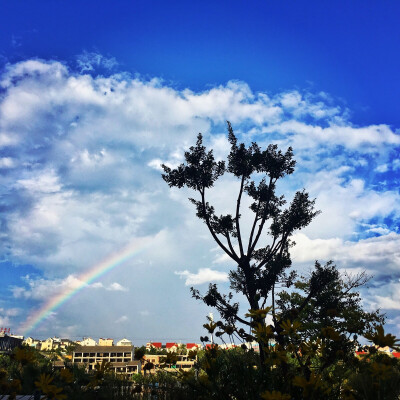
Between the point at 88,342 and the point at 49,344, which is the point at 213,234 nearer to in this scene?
the point at 88,342

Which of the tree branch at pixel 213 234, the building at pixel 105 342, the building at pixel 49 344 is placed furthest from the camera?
the building at pixel 49 344

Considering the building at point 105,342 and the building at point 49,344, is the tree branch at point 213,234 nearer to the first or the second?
the building at point 105,342

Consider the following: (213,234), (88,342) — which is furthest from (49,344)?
(213,234)

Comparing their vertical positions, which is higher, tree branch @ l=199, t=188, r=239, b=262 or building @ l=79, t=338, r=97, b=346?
building @ l=79, t=338, r=97, b=346

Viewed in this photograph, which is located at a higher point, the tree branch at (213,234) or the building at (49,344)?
the building at (49,344)

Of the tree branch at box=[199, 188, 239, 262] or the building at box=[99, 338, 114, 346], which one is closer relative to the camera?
the tree branch at box=[199, 188, 239, 262]

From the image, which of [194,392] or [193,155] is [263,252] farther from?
[194,392]

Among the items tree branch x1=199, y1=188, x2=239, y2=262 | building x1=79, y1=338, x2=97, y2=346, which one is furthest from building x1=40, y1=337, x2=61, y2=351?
tree branch x1=199, y1=188, x2=239, y2=262

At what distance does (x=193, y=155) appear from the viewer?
12250mm

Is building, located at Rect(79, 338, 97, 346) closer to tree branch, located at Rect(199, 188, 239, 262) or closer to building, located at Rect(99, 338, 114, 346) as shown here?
building, located at Rect(99, 338, 114, 346)

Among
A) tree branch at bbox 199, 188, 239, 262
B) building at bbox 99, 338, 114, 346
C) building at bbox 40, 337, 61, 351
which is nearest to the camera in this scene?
tree branch at bbox 199, 188, 239, 262

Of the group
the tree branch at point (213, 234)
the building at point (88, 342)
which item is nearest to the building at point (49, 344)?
the building at point (88, 342)

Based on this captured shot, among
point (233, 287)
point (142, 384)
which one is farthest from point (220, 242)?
point (142, 384)

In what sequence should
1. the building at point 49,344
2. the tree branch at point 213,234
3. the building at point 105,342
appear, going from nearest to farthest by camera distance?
1. the tree branch at point 213,234
2. the building at point 105,342
3. the building at point 49,344
